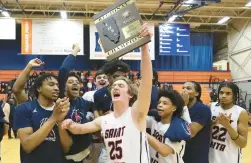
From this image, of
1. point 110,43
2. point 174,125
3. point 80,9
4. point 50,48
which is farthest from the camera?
point 80,9

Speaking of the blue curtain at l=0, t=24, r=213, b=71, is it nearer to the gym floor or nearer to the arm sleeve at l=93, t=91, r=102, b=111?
the gym floor

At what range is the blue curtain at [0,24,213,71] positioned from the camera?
18984mm

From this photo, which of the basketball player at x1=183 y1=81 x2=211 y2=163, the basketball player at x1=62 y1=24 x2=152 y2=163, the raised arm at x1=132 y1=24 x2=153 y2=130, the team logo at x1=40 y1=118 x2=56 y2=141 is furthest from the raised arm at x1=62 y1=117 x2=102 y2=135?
the basketball player at x1=183 y1=81 x2=211 y2=163

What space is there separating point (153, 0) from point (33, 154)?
1455cm

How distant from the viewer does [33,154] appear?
2760 millimetres

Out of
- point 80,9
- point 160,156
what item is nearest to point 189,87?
point 160,156

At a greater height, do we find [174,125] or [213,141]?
[174,125]

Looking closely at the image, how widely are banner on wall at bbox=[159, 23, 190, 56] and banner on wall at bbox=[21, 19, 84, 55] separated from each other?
4.18 m

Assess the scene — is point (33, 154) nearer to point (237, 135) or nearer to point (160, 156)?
point (160, 156)

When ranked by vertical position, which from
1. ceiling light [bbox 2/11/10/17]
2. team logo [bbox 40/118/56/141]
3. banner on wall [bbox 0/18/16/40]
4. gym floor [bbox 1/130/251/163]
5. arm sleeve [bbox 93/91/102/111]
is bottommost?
gym floor [bbox 1/130/251/163]

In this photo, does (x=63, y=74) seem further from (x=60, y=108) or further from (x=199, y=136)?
(x=199, y=136)

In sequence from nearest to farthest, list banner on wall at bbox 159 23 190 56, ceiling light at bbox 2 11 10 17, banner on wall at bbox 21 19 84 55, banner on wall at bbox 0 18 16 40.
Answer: ceiling light at bbox 2 11 10 17 < banner on wall at bbox 0 18 16 40 < banner on wall at bbox 21 19 84 55 < banner on wall at bbox 159 23 190 56

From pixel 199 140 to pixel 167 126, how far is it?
1.81ft

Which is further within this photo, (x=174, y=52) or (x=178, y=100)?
A: (x=174, y=52)
